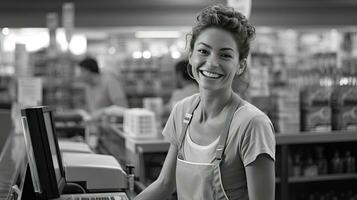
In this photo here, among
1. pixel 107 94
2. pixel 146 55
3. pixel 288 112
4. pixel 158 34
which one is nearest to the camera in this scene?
pixel 288 112

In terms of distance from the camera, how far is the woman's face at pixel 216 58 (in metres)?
1.88

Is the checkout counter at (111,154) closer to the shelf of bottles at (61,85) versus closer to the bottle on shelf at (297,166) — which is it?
the bottle on shelf at (297,166)

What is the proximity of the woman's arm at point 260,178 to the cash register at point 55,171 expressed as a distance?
677 mm

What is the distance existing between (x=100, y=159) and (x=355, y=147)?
3227mm

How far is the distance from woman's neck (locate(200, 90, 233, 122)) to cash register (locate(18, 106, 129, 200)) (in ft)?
1.77

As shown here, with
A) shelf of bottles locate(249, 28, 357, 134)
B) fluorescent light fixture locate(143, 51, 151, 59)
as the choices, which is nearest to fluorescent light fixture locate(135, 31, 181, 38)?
fluorescent light fixture locate(143, 51, 151, 59)

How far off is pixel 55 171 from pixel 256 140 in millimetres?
755

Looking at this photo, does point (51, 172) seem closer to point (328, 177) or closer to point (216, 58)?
point (216, 58)

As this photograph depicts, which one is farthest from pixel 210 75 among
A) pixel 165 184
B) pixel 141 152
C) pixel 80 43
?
pixel 80 43

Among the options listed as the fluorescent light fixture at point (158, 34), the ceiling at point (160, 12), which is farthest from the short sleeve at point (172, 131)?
the fluorescent light fixture at point (158, 34)

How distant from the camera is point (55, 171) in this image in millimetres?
2031

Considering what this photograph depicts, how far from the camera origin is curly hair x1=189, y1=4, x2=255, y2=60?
191 centimetres

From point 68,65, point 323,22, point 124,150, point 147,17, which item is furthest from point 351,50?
point 124,150

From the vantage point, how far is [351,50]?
13.5 m
